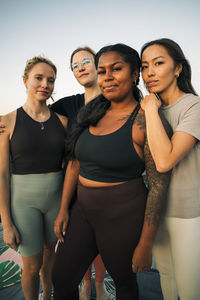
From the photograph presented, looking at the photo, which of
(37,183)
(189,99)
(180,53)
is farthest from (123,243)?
(180,53)

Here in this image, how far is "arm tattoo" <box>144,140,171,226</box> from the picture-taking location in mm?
1258

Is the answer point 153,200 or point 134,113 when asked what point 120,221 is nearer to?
point 153,200

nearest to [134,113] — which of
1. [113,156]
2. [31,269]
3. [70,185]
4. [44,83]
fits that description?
[113,156]

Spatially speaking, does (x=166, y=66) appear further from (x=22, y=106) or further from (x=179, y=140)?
(x=22, y=106)

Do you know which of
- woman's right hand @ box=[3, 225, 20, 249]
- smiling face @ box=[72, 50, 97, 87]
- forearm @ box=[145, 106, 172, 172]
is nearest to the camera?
forearm @ box=[145, 106, 172, 172]

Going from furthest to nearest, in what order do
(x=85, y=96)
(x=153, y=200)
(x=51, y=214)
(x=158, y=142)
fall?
(x=85, y=96)
(x=51, y=214)
(x=153, y=200)
(x=158, y=142)

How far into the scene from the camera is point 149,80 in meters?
1.42

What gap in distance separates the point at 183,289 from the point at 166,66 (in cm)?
154

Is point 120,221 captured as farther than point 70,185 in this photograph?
No

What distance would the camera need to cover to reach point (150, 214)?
1257mm

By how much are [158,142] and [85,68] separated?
1.36 m

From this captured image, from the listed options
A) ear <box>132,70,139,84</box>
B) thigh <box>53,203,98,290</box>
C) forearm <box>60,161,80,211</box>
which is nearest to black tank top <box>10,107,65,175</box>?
forearm <box>60,161,80,211</box>

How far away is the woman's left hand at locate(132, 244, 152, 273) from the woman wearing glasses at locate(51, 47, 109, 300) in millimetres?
1024

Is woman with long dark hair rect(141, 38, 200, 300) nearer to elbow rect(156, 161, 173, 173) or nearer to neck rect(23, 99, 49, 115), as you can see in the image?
elbow rect(156, 161, 173, 173)
